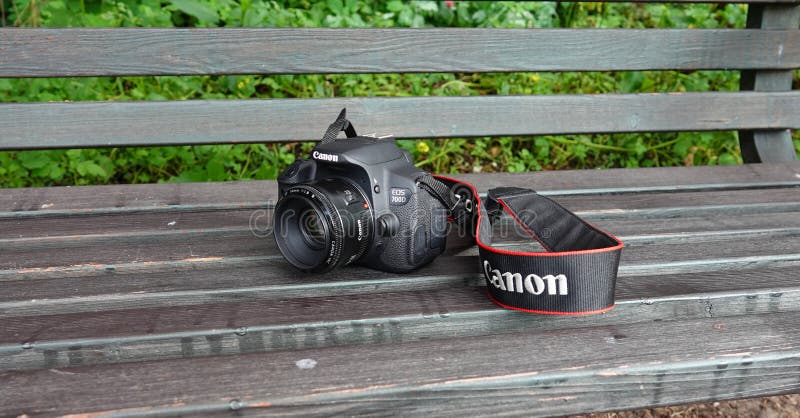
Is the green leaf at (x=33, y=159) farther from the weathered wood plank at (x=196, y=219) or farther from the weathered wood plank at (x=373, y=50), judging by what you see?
the weathered wood plank at (x=196, y=219)

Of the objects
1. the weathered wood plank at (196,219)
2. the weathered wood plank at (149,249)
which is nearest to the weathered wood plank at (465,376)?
the weathered wood plank at (149,249)

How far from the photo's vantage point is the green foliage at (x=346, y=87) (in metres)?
2.48

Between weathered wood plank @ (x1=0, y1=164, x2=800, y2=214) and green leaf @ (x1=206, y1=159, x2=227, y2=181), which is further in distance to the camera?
green leaf @ (x1=206, y1=159, x2=227, y2=181)

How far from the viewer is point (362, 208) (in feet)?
4.02

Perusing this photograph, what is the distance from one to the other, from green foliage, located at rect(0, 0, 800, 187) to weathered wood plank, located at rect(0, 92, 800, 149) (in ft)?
1.92

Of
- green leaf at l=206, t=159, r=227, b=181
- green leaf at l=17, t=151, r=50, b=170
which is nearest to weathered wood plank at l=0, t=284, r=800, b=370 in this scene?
green leaf at l=206, t=159, r=227, b=181

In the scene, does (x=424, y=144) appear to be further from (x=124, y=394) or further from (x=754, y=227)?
Result: (x=124, y=394)

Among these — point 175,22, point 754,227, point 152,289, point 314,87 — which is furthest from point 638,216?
point 175,22

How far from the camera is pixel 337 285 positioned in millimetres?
1227

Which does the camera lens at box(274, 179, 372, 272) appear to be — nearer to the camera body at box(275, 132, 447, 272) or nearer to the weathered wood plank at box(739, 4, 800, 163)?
the camera body at box(275, 132, 447, 272)

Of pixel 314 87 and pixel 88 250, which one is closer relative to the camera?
pixel 88 250

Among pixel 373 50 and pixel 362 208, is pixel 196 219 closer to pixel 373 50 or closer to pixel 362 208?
pixel 362 208

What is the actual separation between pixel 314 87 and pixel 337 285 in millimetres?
1733

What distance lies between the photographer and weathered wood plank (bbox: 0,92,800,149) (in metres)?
1.77
